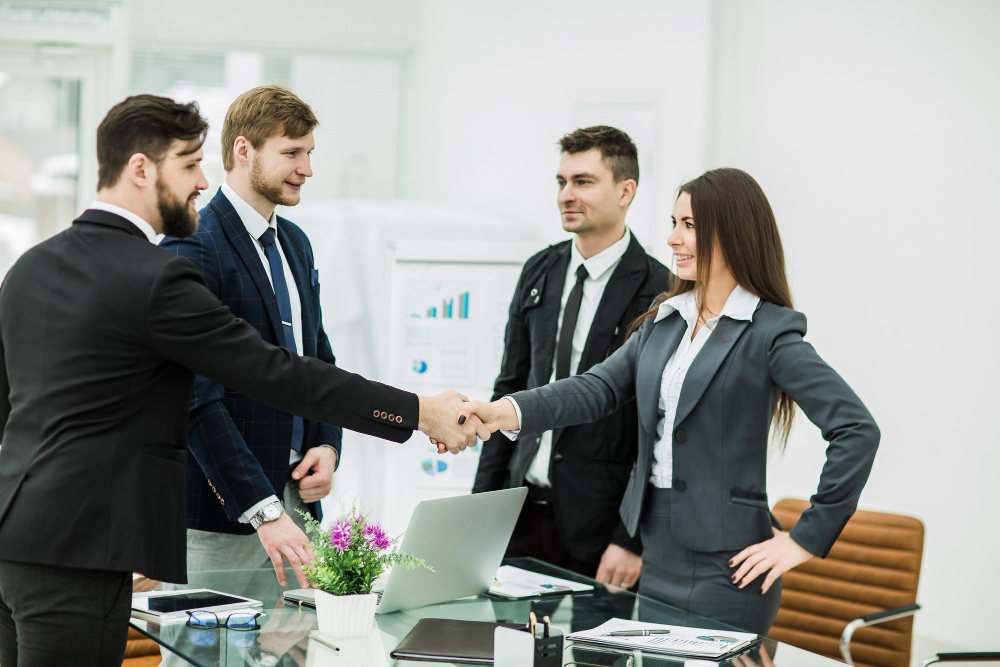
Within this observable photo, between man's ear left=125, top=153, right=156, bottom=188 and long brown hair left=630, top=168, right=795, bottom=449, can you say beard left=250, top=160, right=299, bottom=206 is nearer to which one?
man's ear left=125, top=153, right=156, bottom=188

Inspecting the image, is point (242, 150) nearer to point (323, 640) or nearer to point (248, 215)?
point (248, 215)

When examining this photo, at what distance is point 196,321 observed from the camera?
170 centimetres

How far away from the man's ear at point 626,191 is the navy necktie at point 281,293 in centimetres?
123

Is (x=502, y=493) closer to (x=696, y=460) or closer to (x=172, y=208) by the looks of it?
(x=696, y=460)

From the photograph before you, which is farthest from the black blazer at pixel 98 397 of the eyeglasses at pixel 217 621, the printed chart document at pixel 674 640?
the printed chart document at pixel 674 640

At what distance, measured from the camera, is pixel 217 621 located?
1.88m

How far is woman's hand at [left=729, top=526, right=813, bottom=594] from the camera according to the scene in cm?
209

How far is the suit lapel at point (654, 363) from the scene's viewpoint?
7.70ft

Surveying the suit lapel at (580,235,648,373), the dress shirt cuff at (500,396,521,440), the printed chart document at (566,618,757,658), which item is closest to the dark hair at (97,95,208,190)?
the dress shirt cuff at (500,396,521,440)

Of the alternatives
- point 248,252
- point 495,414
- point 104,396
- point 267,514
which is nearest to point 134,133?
point 104,396

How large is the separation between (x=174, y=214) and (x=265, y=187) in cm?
63

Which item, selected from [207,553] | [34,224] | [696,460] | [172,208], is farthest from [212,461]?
[34,224]

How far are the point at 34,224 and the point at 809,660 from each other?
5605 mm

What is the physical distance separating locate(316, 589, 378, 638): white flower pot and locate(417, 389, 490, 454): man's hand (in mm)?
538
